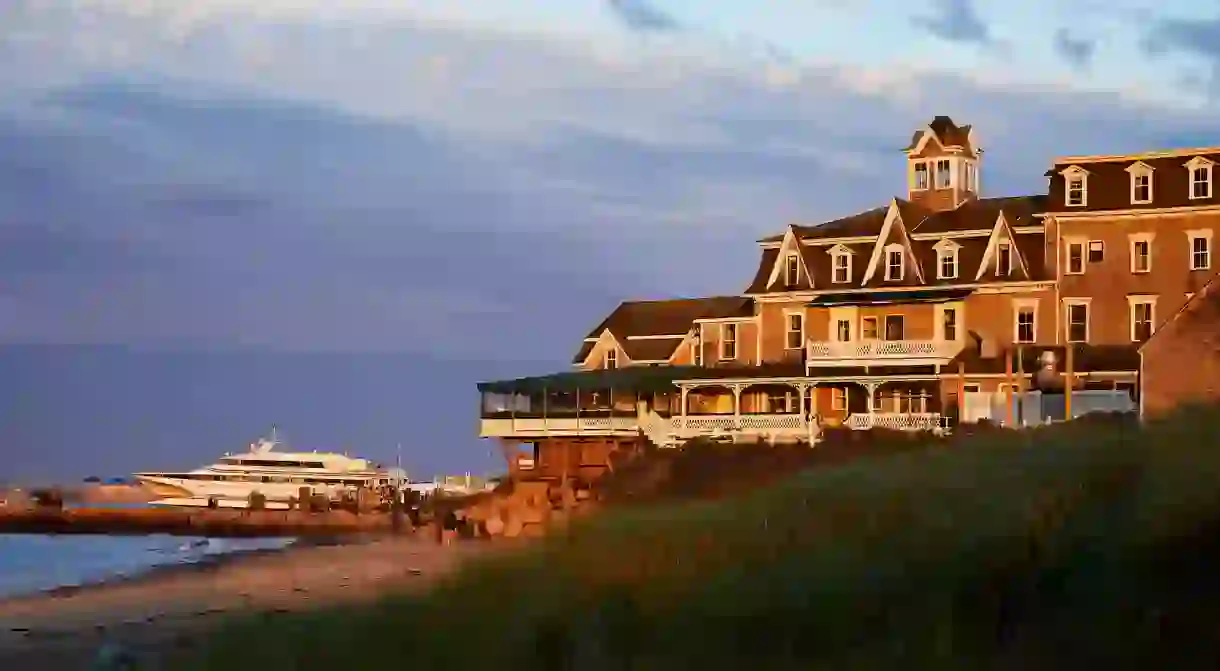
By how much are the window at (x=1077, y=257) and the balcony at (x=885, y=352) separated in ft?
14.2

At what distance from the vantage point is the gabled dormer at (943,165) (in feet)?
193

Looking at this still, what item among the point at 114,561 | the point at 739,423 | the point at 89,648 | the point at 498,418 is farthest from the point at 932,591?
the point at 498,418

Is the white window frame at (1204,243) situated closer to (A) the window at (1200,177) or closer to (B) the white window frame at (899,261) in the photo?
(A) the window at (1200,177)

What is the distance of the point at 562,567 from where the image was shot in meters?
18.4

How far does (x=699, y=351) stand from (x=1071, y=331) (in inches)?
589

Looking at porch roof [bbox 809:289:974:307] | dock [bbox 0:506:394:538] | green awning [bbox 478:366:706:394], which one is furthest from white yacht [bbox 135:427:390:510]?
porch roof [bbox 809:289:974:307]

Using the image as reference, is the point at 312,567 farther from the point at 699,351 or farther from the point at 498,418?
the point at 699,351

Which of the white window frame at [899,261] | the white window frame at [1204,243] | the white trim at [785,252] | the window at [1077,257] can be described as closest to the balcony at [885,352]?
the white window frame at [899,261]

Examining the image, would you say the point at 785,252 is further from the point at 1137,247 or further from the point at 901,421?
the point at 1137,247

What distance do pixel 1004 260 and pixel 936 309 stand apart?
277 centimetres

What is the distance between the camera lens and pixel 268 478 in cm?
8481

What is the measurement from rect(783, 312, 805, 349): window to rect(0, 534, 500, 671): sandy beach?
56.5 feet

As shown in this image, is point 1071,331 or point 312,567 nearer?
point 312,567

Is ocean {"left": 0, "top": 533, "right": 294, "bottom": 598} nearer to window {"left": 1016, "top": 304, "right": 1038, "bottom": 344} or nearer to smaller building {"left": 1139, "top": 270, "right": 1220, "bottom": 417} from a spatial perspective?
window {"left": 1016, "top": 304, "right": 1038, "bottom": 344}
